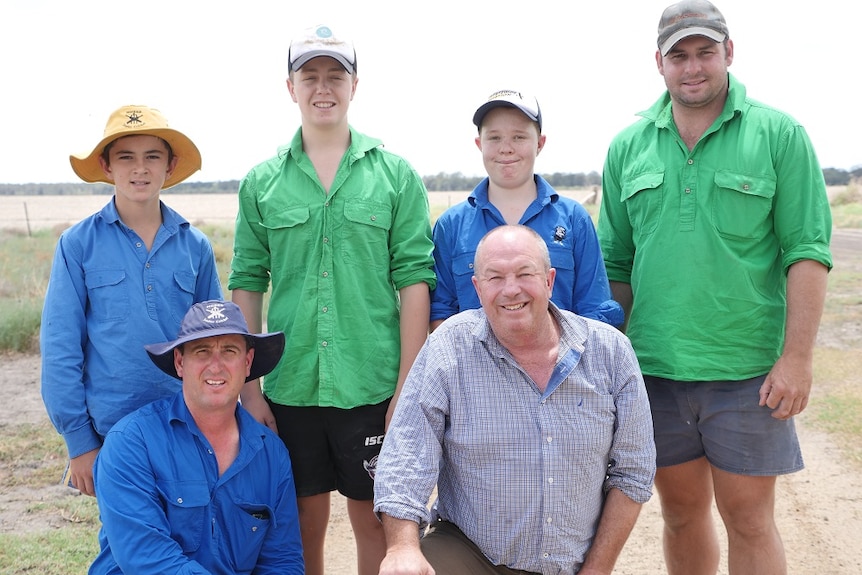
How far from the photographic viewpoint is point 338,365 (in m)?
3.81

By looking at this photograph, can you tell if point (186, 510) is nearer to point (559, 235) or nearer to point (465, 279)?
point (465, 279)

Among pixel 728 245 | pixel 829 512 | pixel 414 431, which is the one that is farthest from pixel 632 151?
pixel 829 512

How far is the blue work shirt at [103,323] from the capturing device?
11.8 ft

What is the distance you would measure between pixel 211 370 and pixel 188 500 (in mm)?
528

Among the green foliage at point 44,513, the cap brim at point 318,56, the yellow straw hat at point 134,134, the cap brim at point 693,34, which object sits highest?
the cap brim at point 693,34

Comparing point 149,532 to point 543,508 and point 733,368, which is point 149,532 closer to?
point 543,508

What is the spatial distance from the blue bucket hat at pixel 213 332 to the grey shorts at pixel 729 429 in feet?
6.12

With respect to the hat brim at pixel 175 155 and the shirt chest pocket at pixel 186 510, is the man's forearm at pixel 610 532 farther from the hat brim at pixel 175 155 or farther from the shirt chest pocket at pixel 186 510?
the hat brim at pixel 175 155

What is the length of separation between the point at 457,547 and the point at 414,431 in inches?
19.8

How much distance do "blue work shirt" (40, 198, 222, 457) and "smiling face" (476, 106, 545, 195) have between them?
1.50 meters

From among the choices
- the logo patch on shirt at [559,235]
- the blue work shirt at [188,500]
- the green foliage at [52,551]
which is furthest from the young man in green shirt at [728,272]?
the green foliage at [52,551]

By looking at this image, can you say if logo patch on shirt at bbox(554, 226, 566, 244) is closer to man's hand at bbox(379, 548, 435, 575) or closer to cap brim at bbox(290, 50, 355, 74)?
cap brim at bbox(290, 50, 355, 74)

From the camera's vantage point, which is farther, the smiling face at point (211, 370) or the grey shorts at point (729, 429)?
the grey shorts at point (729, 429)

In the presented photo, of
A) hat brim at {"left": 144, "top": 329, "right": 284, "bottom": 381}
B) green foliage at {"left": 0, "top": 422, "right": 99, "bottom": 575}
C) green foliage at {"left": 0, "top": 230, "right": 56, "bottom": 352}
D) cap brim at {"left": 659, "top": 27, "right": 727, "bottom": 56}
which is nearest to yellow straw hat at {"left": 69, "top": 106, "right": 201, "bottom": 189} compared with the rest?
hat brim at {"left": 144, "top": 329, "right": 284, "bottom": 381}
